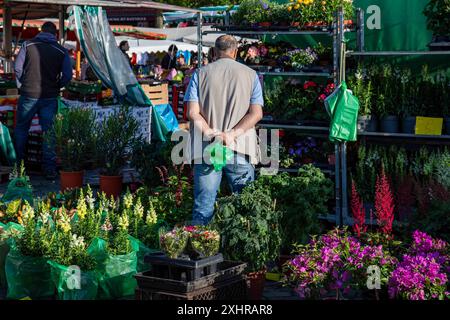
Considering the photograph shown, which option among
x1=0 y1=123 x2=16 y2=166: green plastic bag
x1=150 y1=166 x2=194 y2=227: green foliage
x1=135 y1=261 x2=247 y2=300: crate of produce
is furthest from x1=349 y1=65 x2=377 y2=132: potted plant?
x1=0 y1=123 x2=16 y2=166: green plastic bag

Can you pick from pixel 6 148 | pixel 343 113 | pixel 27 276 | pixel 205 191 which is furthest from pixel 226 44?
pixel 6 148

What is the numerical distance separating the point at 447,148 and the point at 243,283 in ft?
11.3

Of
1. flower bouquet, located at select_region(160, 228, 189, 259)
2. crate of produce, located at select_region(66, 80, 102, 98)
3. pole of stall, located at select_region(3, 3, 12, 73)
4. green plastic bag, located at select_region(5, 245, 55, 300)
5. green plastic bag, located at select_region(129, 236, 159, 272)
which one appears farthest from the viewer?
pole of stall, located at select_region(3, 3, 12, 73)

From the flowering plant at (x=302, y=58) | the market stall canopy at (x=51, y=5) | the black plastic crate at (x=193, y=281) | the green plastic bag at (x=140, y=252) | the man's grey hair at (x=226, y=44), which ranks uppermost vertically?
the market stall canopy at (x=51, y=5)

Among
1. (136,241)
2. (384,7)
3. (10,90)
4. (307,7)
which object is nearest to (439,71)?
(384,7)

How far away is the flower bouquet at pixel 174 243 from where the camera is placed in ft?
17.1

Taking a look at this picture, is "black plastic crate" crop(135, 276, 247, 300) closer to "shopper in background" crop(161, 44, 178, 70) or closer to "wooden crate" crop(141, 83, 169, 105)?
"wooden crate" crop(141, 83, 169, 105)

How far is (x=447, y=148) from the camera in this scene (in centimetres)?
798

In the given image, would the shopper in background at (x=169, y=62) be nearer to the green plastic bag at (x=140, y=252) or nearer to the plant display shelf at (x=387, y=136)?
the plant display shelf at (x=387, y=136)

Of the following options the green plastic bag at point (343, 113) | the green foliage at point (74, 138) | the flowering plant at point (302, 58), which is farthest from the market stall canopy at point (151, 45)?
the green plastic bag at point (343, 113)

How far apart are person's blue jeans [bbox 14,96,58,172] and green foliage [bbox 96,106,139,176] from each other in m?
1.41

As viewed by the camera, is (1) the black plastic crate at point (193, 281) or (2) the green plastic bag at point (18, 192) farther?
(2) the green plastic bag at point (18, 192)

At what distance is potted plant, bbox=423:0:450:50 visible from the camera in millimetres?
7621

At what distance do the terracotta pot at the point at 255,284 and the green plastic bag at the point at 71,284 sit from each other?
1.12 m
